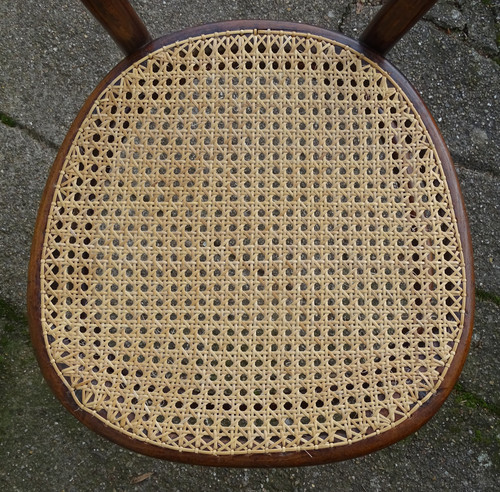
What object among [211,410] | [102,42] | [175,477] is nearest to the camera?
[211,410]

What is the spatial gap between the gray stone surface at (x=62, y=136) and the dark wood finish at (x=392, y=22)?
497 mm

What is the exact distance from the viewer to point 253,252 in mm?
645

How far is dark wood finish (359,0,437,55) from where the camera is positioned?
1.96ft

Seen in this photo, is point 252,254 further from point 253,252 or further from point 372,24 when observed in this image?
point 372,24

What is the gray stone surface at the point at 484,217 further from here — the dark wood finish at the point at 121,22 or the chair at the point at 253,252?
the dark wood finish at the point at 121,22

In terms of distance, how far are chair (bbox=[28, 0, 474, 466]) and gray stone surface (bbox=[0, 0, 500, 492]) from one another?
445mm

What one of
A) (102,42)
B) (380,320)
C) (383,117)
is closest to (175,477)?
(380,320)

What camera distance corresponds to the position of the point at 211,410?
60 centimetres

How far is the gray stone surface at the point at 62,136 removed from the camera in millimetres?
971

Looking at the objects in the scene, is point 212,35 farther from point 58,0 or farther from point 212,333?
point 58,0

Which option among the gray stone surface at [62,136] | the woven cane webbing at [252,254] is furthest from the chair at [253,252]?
the gray stone surface at [62,136]

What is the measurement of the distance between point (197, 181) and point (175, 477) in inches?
24.5

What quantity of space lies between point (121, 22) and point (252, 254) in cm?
34

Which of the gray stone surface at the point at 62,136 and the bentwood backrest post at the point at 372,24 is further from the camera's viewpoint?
the gray stone surface at the point at 62,136
